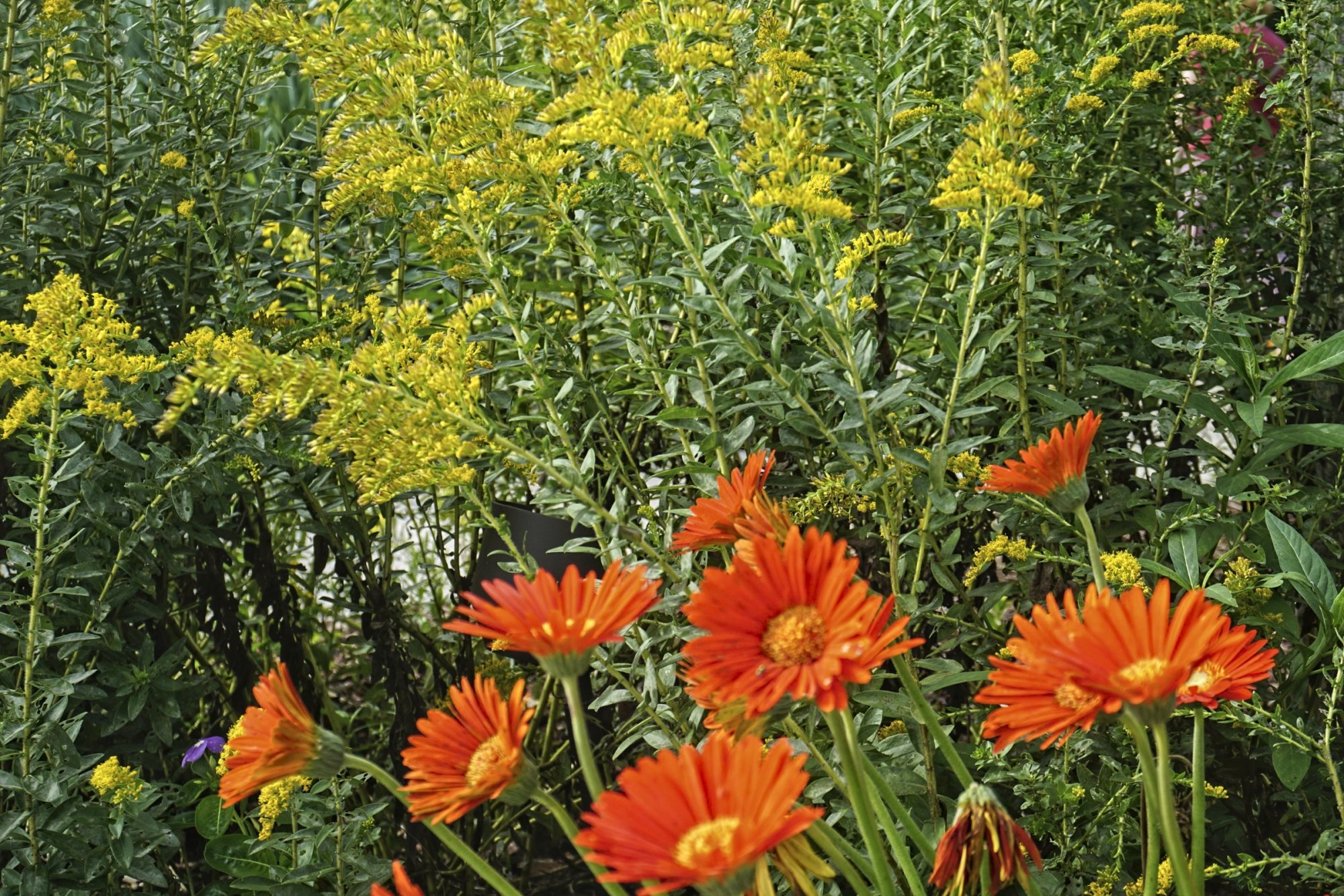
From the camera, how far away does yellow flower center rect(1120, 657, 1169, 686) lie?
625mm

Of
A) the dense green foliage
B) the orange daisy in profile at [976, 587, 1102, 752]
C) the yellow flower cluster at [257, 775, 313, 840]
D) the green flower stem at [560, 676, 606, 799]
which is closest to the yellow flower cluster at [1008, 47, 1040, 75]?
the dense green foliage

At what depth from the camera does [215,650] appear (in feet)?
5.86

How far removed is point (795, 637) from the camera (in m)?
0.66

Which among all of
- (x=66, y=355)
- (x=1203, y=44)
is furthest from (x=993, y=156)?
(x=66, y=355)

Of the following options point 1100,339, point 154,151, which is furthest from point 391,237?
point 1100,339

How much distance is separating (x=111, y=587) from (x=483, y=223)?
67 centimetres

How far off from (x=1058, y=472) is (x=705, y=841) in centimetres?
44

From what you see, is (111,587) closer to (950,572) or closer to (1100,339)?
(950,572)

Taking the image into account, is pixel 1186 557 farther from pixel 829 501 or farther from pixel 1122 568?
pixel 829 501

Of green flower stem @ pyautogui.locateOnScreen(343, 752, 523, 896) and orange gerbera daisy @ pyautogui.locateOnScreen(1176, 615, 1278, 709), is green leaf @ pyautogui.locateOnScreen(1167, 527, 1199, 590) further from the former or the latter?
green flower stem @ pyautogui.locateOnScreen(343, 752, 523, 896)

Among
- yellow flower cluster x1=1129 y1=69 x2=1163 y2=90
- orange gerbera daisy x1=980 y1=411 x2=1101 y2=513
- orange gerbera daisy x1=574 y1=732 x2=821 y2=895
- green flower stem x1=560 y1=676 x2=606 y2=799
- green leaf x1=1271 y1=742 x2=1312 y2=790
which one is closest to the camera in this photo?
orange gerbera daisy x1=574 y1=732 x2=821 y2=895

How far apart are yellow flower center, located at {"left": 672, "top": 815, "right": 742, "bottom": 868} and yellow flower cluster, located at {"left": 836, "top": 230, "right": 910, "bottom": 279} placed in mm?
535

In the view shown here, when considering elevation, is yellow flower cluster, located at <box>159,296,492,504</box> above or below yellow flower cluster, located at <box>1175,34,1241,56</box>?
below

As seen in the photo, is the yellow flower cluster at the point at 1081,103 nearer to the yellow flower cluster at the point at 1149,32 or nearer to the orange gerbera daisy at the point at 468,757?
the yellow flower cluster at the point at 1149,32
